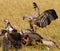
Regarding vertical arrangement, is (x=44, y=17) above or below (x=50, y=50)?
above

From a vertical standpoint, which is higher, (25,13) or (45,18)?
(45,18)

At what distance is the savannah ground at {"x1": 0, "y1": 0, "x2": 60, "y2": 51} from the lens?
15.4 meters

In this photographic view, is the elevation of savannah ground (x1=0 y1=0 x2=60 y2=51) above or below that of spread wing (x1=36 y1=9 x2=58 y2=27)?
below

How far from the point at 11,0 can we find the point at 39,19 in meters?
11.4

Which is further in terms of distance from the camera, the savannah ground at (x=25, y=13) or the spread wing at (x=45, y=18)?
A: the savannah ground at (x=25, y=13)

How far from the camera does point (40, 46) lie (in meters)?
13.5

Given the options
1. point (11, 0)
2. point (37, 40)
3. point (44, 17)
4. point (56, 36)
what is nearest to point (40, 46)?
point (37, 40)

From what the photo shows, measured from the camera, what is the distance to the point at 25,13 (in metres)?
21.1

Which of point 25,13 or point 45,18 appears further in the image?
point 25,13

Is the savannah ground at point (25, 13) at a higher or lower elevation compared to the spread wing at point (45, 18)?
lower

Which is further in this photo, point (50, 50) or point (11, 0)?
point (11, 0)

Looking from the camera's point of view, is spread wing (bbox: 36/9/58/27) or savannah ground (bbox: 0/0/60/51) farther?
savannah ground (bbox: 0/0/60/51)

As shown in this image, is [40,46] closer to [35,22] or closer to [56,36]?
[35,22]

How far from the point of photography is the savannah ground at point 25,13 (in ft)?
50.4
